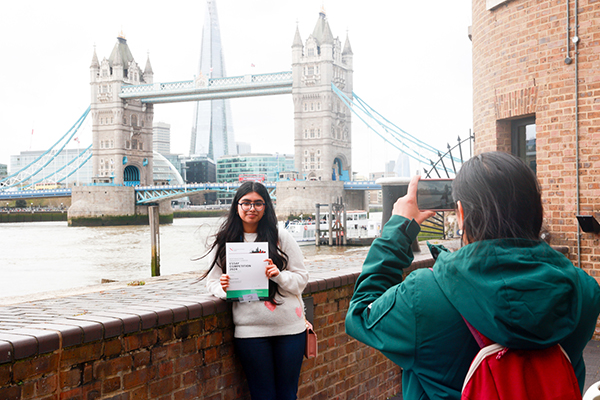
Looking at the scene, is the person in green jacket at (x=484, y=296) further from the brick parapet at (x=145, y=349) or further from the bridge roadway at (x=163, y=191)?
the bridge roadway at (x=163, y=191)

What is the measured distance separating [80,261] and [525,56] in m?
17.5

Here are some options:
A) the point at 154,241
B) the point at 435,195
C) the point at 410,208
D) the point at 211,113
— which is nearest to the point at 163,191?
the point at 154,241

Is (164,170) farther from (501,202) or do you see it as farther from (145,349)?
(501,202)

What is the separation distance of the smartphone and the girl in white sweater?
2.31 ft

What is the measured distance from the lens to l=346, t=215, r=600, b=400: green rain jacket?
919 millimetres

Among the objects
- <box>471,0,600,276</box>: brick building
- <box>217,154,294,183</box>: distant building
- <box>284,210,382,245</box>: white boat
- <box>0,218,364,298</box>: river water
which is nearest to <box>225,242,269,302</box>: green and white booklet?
<box>471,0,600,276</box>: brick building

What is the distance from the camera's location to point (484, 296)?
93 cm

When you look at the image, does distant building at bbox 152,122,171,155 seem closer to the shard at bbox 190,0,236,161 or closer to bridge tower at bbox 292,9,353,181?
the shard at bbox 190,0,236,161

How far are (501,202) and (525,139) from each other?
15.1 ft

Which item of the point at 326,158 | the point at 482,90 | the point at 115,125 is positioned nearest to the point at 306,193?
the point at 326,158

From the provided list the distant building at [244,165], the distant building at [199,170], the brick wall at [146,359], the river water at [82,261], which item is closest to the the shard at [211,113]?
the distant building at [199,170]

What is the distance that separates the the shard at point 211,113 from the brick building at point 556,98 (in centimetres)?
11034

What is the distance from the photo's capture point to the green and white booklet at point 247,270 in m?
2.01

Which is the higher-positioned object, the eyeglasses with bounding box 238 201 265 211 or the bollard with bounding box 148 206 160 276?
the eyeglasses with bounding box 238 201 265 211
